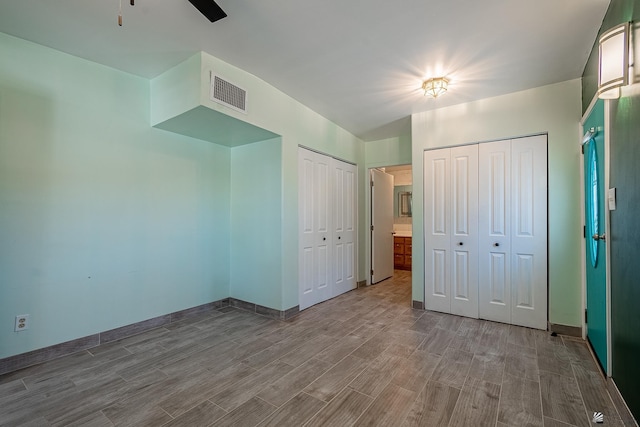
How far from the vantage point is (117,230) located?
2.80 metres

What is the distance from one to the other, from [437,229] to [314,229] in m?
1.66

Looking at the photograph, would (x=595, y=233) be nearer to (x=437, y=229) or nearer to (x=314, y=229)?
(x=437, y=229)

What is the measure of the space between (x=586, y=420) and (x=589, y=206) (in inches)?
71.0

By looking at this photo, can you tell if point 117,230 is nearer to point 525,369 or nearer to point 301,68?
point 301,68

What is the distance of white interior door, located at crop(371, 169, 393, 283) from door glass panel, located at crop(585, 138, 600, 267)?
9.74 feet

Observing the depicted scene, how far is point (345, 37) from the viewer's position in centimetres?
223

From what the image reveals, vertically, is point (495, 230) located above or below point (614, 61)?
below

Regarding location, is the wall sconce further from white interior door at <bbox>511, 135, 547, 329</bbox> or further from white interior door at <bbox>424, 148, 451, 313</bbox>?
white interior door at <bbox>424, 148, 451, 313</bbox>

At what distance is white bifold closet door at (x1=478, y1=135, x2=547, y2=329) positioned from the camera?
301cm

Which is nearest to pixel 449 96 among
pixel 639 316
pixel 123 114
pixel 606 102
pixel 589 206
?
pixel 606 102

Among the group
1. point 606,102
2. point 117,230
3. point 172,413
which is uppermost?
point 606,102

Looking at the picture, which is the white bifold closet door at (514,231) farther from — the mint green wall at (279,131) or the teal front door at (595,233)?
the mint green wall at (279,131)

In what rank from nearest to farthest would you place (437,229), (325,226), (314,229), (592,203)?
(592,203), (437,229), (314,229), (325,226)

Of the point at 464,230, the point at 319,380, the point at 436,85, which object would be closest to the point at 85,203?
the point at 319,380
